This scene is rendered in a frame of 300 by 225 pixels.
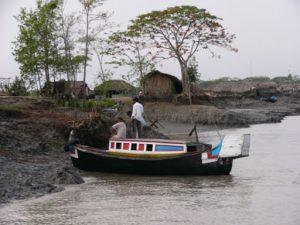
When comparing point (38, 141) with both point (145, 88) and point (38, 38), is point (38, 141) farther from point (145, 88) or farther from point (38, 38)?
point (145, 88)

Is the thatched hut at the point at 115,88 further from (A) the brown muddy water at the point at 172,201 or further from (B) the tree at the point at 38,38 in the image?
(A) the brown muddy water at the point at 172,201

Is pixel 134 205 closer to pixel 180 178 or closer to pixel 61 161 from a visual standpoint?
pixel 180 178

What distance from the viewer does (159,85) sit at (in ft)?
139

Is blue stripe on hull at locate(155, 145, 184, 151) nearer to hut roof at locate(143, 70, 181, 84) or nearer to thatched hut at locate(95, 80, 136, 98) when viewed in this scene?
thatched hut at locate(95, 80, 136, 98)

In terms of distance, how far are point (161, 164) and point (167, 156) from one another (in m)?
0.33

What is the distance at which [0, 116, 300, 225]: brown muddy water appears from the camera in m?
11.1

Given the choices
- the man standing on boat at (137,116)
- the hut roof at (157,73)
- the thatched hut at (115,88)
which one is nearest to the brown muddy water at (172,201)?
the man standing on boat at (137,116)

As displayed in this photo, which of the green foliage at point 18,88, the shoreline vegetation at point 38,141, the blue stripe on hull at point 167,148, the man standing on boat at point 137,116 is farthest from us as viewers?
the green foliage at point 18,88

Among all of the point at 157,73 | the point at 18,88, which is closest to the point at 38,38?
the point at 18,88

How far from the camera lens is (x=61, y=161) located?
18.8 metres

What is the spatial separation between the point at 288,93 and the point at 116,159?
189 feet

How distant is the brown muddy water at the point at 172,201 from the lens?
11.1 meters

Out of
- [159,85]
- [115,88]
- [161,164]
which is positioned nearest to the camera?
[161,164]

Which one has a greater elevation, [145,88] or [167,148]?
[145,88]
